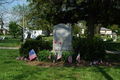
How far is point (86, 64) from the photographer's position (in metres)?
7.12

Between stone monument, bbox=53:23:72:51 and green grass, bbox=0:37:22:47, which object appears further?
green grass, bbox=0:37:22:47

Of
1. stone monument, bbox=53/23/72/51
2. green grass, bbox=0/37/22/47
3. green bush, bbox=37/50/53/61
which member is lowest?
green bush, bbox=37/50/53/61

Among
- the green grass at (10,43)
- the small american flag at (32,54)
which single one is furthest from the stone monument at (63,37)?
the green grass at (10,43)

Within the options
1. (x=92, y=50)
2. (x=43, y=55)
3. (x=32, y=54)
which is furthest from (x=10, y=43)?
(x=92, y=50)

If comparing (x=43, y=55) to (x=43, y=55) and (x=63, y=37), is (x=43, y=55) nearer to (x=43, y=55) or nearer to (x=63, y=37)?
(x=43, y=55)

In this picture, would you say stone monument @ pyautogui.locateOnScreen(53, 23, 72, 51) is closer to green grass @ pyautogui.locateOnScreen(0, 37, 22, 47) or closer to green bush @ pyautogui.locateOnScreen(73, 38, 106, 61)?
green bush @ pyautogui.locateOnScreen(73, 38, 106, 61)

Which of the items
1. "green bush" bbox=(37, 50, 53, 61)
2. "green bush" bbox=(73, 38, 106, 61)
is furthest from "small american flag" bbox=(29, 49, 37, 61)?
"green bush" bbox=(73, 38, 106, 61)

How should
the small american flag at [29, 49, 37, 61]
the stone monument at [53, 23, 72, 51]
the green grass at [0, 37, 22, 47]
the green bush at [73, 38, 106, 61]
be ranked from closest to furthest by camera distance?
1. the green bush at [73, 38, 106, 61]
2. the small american flag at [29, 49, 37, 61]
3. the stone monument at [53, 23, 72, 51]
4. the green grass at [0, 37, 22, 47]

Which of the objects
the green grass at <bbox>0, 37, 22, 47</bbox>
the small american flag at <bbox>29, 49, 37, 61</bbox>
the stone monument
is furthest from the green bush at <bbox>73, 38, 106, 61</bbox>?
the green grass at <bbox>0, 37, 22, 47</bbox>

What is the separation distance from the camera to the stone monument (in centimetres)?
859

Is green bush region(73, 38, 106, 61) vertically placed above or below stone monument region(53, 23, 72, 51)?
below

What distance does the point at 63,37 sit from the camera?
8633 millimetres

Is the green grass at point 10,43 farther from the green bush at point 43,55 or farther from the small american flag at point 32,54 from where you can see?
the green bush at point 43,55

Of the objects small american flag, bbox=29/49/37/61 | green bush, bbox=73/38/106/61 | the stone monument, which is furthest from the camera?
the stone monument
